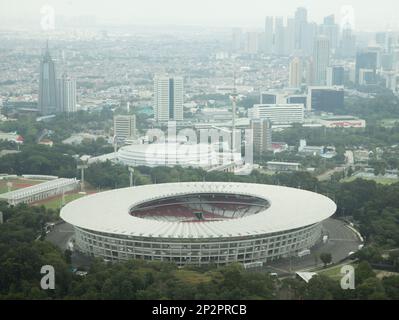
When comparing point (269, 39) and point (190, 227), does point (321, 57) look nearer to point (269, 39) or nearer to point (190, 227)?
point (269, 39)

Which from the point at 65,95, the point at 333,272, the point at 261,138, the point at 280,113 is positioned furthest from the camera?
the point at 65,95

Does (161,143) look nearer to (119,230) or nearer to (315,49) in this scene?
(119,230)

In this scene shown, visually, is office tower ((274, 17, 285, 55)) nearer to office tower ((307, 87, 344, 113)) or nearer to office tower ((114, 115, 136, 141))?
office tower ((307, 87, 344, 113))

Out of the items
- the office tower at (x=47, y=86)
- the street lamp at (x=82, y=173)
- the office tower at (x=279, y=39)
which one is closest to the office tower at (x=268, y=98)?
the office tower at (x=47, y=86)

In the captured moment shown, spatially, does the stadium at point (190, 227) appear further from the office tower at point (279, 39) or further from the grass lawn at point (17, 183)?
the office tower at point (279, 39)

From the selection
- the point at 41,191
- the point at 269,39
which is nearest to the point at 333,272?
the point at 41,191

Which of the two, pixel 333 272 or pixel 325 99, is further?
pixel 325 99
